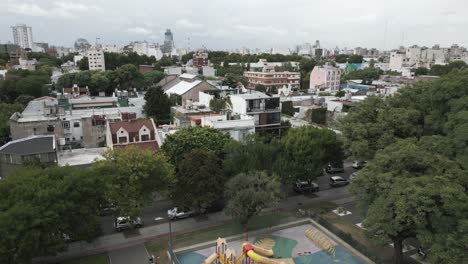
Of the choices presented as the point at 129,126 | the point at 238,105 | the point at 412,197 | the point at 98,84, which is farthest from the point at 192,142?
the point at 98,84

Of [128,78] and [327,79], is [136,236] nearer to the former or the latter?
[128,78]

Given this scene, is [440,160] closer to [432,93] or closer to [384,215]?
[384,215]

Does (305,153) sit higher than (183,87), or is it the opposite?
(183,87)

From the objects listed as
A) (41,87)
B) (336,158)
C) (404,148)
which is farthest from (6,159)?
(41,87)

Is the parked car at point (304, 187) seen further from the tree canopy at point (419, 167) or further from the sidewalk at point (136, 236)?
the tree canopy at point (419, 167)

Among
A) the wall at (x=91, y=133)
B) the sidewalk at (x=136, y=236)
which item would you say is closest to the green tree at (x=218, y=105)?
the wall at (x=91, y=133)

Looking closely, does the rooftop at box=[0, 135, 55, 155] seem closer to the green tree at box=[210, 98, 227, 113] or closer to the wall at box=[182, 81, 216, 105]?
the green tree at box=[210, 98, 227, 113]

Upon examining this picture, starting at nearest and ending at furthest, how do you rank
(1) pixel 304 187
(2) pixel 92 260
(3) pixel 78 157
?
(2) pixel 92 260 < (1) pixel 304 187 < (3) pixel 78 157
